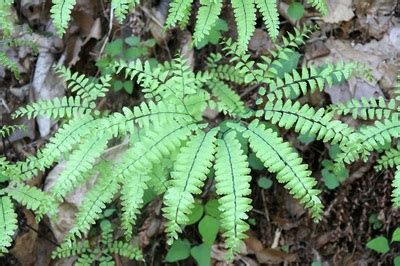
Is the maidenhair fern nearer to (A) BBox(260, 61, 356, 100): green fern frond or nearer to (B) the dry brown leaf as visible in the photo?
(A) BBox(260, 61, 356, 100): green fern frond

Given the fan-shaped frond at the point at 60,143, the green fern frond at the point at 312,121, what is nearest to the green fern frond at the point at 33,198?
the fan-shaped frond at the point at 60,143

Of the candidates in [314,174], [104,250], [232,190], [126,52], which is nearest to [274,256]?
[314,174]

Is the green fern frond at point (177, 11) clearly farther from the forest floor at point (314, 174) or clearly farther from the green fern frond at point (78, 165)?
the forest floor at point (314, 174)

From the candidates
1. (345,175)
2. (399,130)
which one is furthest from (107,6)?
(399,130)

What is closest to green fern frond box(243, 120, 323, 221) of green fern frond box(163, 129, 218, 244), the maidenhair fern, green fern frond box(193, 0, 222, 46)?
the maidenhair fern

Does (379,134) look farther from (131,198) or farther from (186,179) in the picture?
(131,198)

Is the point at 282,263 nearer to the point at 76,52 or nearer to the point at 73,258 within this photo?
the point at 73,258

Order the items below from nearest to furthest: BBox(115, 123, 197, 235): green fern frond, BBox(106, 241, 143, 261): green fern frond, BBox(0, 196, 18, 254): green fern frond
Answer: BBox(115, 123, 197, 235): green fern frond
BBox(0, 196, 18, 254): green fern frond
BBox(106, 241, 143, 261): green fern frond
